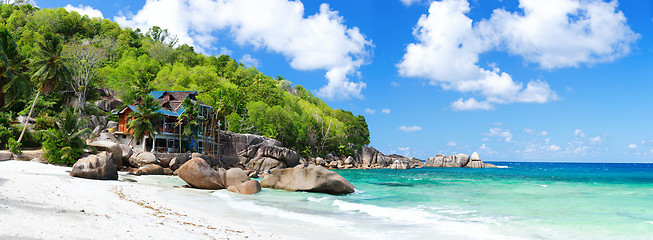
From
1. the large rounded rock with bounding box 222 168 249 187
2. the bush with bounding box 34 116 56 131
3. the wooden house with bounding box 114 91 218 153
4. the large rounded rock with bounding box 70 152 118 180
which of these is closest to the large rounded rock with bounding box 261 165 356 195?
the large rounded rock with bounding box 222 168 249 187

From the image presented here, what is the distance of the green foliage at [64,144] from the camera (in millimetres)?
26531

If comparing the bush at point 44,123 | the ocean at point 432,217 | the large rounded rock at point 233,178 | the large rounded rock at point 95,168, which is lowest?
the ocean at point 432,217

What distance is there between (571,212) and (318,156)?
57.1 meters

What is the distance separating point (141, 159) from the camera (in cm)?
3309

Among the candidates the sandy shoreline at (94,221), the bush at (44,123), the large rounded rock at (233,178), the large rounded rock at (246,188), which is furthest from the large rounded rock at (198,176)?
the bush at (44,123)

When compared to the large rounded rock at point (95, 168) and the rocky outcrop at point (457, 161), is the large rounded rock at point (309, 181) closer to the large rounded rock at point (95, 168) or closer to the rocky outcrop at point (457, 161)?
the large rounded rock at point (95, 168)

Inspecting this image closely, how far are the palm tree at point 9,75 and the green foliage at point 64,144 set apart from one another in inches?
141

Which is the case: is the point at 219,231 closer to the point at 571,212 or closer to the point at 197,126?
the point at 571,212

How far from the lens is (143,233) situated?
7.27m

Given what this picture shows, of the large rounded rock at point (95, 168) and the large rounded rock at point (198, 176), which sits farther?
the large rounded rock at point (198, 176)

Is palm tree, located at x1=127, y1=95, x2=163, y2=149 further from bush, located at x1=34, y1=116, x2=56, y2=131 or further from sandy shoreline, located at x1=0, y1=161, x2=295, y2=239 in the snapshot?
sandy shoreline, located at x1=0, y1=161, x2=295, y2=239

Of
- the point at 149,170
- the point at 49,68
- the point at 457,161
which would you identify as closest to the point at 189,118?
the point at 149,170

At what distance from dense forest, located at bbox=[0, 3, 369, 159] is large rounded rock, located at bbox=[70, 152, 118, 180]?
666cm

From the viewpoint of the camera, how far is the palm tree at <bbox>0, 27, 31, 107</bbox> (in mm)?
21344
